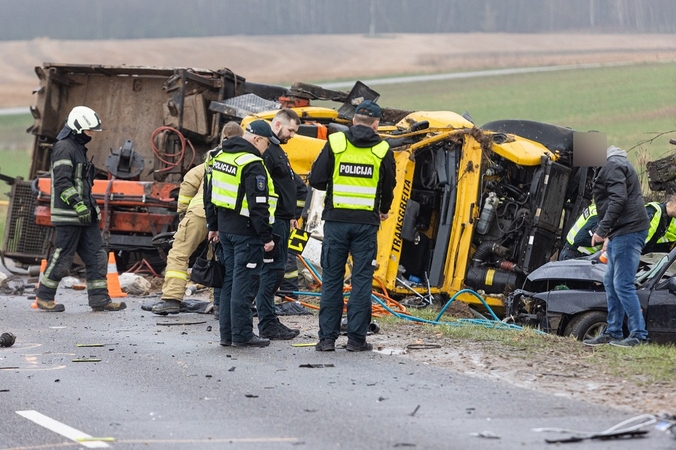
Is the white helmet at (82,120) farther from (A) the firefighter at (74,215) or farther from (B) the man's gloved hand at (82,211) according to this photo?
(B) the man's gloved hand at (82,211)

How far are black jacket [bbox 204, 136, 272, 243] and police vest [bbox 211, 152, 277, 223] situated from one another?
3cm

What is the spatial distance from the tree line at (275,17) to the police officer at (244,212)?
2029 inches

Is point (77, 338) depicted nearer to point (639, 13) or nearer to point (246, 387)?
point (246, 387)

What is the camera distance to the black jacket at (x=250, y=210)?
849 cm

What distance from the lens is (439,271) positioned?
39.5ft

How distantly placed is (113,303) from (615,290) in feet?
17.3

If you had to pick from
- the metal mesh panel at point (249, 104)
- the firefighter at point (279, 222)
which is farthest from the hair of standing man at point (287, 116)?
the metal mesh panel at point (249, 104)

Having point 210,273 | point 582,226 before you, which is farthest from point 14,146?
point 210,273

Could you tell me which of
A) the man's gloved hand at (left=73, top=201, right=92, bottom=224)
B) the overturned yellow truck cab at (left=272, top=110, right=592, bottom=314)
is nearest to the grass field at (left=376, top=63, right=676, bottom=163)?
the overturned yellow truck cab at (left=272, top=110, right=592, bottom=314)

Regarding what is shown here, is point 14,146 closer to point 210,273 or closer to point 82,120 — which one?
point 82,120

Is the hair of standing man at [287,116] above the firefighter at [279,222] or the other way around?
above

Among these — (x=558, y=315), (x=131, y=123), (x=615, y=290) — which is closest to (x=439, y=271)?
(x=558, y=315)

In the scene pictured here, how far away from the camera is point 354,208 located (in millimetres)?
8328

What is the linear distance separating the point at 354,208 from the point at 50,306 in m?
4.51
